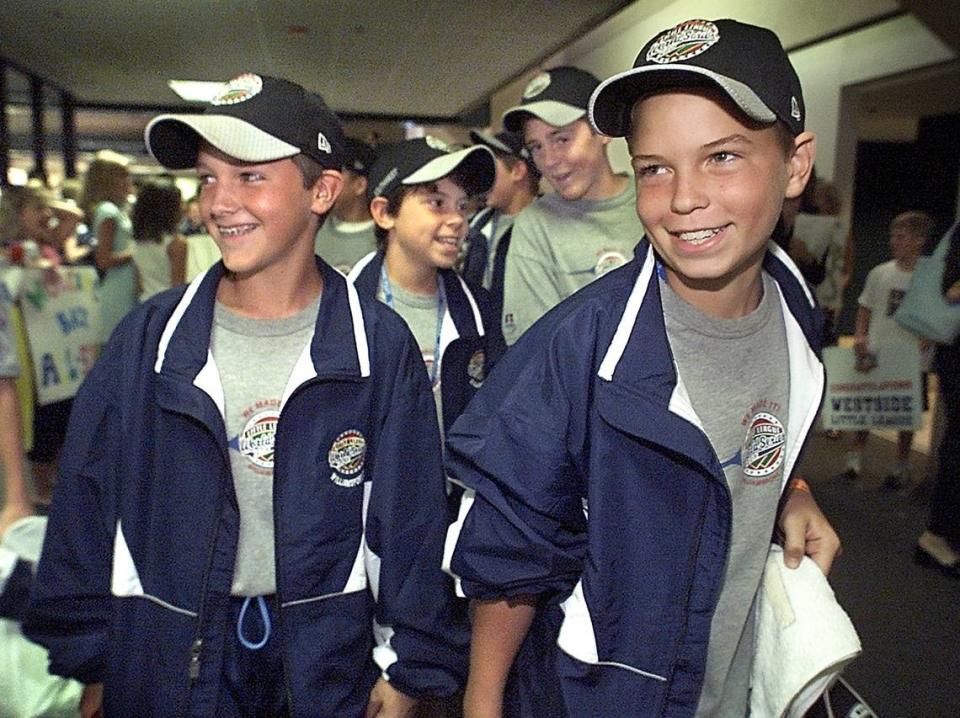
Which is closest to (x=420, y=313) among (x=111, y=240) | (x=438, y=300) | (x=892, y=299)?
(x=438, y=300)

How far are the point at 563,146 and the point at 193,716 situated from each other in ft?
5.17

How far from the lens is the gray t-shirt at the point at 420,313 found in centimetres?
208

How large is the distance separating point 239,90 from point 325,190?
0.67ft

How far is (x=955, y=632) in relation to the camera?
280 cm

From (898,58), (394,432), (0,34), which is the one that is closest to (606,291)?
(394,432)

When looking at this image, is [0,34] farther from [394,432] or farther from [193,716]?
[193,716]

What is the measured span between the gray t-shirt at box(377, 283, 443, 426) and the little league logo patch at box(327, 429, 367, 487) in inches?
31.7

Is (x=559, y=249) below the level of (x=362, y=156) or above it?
below

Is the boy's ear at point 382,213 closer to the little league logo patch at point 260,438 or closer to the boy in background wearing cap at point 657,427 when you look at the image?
the little league logo patch at point 260,438

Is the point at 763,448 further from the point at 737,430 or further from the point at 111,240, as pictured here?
the point at 111,240

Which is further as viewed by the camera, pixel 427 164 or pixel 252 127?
pixel 427 164

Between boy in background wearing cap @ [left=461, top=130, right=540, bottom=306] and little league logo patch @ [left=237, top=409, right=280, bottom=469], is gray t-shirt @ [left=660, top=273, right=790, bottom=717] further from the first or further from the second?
boy in background wearing cap @ [left=461, top=130, right=540, bottom=306]

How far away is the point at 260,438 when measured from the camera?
1210 millimetres

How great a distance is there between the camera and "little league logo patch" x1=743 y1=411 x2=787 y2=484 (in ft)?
3.45
